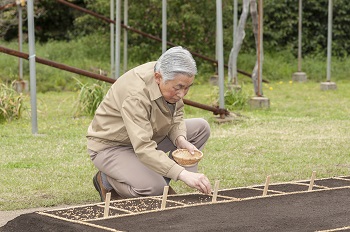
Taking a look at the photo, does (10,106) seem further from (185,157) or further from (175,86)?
(175,86)

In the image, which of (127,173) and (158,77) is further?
(127,173)

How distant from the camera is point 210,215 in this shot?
16.9ft

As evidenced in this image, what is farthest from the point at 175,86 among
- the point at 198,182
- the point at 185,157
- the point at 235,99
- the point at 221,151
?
the point at 235,99

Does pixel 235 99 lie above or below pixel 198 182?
below

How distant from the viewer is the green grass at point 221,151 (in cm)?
675

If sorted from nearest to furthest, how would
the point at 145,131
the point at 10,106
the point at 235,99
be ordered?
the point at 145,131
the point at 10,106
the point at 235,99

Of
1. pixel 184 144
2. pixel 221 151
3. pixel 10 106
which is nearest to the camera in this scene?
pixel 184 144

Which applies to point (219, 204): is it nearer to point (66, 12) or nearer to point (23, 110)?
point (23, 110)

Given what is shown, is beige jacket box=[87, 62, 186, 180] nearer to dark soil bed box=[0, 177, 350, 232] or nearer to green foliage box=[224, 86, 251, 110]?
dark soil bed box=[0, 177, 350, 232]

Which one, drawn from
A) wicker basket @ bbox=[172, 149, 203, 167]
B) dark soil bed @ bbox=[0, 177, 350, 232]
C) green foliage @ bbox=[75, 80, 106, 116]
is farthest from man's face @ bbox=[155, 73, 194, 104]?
green foliage @ bbox=[75, 80, 106, 116]

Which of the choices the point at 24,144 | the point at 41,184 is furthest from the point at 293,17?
the point at 41,184

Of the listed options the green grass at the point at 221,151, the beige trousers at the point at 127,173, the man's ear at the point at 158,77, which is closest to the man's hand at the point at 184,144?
the beige trousers at the point at 127,173

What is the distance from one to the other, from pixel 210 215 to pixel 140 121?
83 centimetres

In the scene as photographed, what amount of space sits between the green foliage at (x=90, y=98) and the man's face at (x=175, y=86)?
551 centimetres
